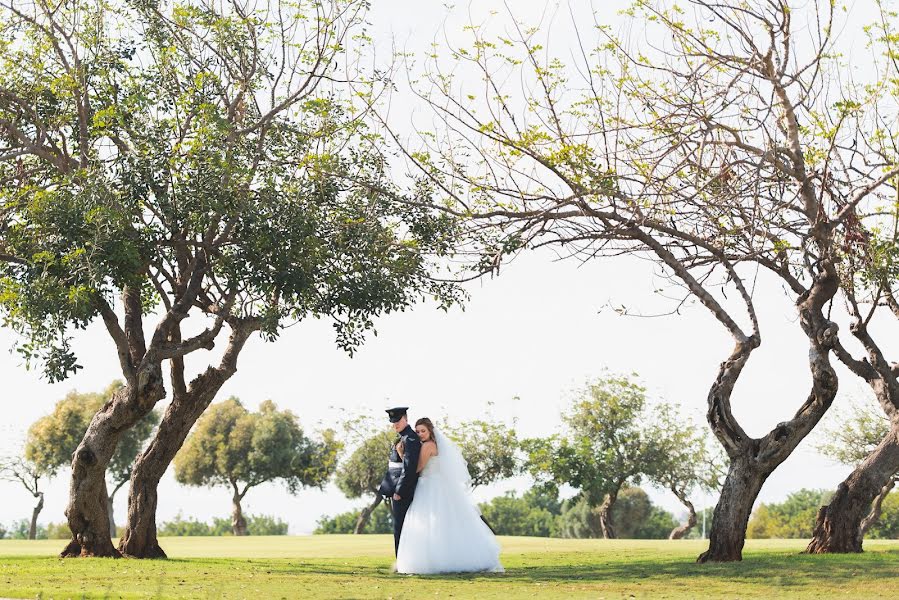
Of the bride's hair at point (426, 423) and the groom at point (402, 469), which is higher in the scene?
the bride's hair at point (426, 423)

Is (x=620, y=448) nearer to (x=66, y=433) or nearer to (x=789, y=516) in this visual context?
(x=789, y=516)

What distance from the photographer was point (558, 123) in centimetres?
1816

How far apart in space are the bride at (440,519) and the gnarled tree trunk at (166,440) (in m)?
6.14

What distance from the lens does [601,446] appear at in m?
46.8

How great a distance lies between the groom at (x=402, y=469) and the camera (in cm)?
1600

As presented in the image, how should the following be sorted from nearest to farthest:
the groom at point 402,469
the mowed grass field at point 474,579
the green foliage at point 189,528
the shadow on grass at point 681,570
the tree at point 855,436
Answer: the mowed grass field at point 474,579
the shadow on grass at point 681,570
the groom at point 402,469
the tree at point 855,436
the green foliage at point 189,528

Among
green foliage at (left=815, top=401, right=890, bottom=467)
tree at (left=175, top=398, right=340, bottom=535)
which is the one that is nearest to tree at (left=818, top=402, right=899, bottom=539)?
green foliage at (left=815, top=401, right=890, bottom=467)

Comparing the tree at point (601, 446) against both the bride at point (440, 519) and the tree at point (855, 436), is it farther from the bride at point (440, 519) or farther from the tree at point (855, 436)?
the bride at point (440, 519)

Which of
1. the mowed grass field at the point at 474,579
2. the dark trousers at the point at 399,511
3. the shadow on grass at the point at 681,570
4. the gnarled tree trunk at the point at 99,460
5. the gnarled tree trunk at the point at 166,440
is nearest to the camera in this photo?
the mowed grass field at the point at 474,579

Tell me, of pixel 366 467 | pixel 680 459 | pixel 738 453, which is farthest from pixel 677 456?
pixel 738 453

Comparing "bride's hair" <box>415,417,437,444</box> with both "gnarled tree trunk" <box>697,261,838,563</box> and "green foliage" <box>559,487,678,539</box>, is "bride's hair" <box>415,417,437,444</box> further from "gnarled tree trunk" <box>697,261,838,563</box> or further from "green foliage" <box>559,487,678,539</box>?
"green foliage" <box>559,487,678,539</box>

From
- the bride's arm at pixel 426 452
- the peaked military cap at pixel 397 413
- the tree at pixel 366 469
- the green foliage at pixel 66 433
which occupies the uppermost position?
the green foliage at pixel 66 433

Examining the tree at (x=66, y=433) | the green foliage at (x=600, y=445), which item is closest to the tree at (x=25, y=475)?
the tree at (x=66, y=433)

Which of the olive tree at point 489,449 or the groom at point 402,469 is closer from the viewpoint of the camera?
the groom at point 402,469
